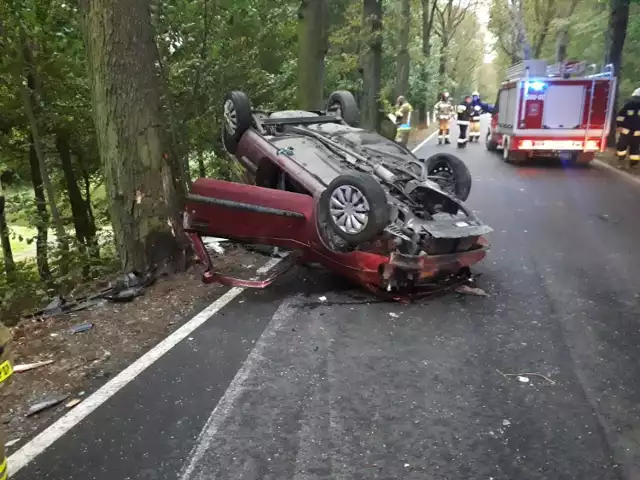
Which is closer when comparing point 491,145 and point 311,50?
point 311,50

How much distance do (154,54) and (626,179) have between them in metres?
10.7

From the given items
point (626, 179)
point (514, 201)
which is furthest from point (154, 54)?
point (626, 179)

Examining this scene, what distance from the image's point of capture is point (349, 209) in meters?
5.00

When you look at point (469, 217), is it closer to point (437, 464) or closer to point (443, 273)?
point (443, 273)

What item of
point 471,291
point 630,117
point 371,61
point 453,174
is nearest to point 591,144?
point 630,117

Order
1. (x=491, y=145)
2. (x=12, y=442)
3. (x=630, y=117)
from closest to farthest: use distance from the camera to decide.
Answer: (x=12, y=442) → (x=630, y=117) → (x=491, y=145)

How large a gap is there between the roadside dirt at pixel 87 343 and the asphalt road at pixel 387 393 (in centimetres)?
31

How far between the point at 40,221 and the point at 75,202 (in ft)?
5.90

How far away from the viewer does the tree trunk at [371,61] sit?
1634 centimetres

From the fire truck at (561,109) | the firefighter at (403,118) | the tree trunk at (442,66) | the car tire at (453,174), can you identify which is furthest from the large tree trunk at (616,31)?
the tree trunk at (442,66)

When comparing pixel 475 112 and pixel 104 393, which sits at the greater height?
pixel 475 112

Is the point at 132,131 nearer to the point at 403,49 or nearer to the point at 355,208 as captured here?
the point at 355,208

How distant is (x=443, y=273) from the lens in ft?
17.1

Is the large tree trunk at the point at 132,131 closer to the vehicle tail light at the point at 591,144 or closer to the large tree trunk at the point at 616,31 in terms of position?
the vehicle tail light at the point at 591,144
